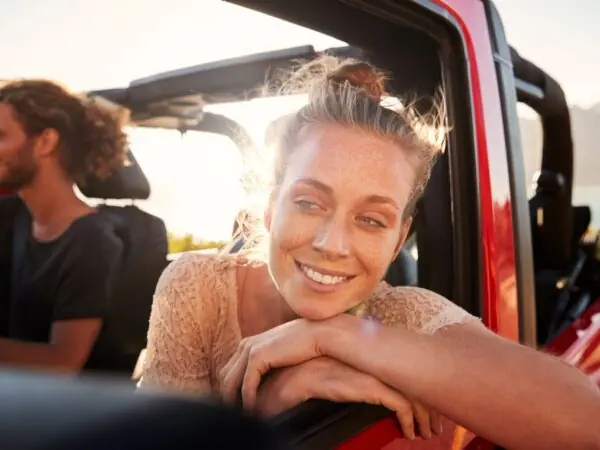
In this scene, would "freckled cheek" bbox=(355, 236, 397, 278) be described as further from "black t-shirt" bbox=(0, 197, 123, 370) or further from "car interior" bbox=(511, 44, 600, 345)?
"car interior" bbox=(511, 44, 600, 345)

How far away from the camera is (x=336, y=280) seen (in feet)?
4.89

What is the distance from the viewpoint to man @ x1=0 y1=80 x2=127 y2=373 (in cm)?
122

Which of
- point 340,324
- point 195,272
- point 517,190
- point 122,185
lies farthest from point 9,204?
point 517,190

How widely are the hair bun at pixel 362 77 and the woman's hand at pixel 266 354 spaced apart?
474 mm

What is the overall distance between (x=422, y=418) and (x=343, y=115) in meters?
0.57

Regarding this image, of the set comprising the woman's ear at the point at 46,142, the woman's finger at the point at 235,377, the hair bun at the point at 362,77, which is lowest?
the woman's finger at the point at 235,377

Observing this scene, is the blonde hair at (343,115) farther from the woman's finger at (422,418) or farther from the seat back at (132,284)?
the woman's finger at (422,418)

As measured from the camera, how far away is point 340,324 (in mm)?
1495

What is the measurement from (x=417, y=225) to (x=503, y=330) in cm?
31

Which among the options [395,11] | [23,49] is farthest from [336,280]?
[23,49]

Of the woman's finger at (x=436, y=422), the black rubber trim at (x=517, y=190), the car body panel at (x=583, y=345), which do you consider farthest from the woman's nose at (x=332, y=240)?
the car body panel at (x=583, y=345)

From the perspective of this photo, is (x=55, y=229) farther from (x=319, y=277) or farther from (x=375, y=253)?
(x=375, y=253)

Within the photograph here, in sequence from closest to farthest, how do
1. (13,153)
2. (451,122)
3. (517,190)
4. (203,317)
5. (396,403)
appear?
(13,153) → (396,403) → (203,317) → (451,122) → (517,190)

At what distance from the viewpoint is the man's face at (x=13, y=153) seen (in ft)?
4.00
